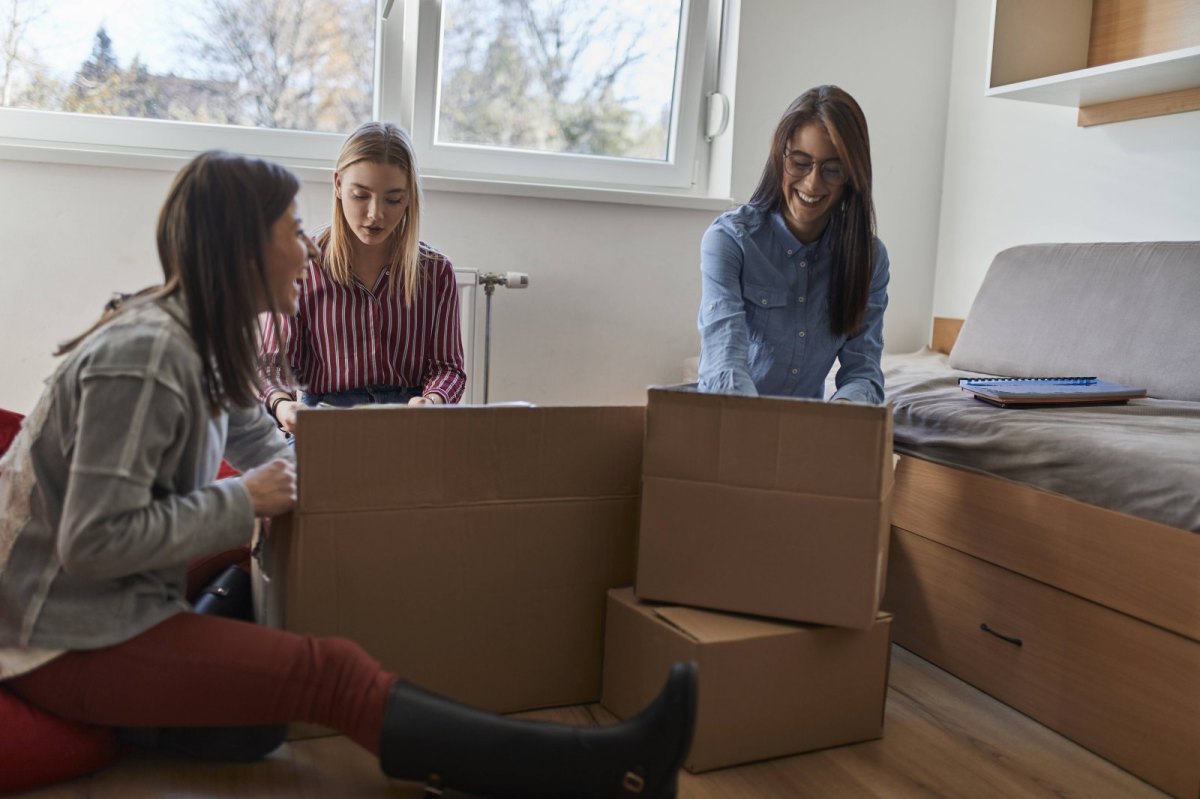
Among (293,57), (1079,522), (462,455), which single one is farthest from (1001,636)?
(293,57)

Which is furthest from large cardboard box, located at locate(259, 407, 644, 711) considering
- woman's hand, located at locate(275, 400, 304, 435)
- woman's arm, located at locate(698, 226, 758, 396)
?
woman's hand, located at locate(275, 400, 304, 435)

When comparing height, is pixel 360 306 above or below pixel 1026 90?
below

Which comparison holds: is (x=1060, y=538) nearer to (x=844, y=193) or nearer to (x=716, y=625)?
(x=716, y=625)

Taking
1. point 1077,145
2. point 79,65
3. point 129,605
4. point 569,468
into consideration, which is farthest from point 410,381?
point 1077,145

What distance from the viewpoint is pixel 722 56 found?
102 inches

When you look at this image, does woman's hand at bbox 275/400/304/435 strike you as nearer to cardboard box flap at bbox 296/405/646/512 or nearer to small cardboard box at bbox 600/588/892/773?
cardboard box flap at bbox 296/405/646/512

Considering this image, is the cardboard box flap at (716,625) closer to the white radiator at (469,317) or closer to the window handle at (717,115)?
the white radiator at (469,317)

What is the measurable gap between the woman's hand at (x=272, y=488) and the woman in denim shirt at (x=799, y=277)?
2.26ft

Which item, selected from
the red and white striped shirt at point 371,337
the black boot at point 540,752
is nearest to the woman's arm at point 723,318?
the red and white striped shirt at point 371,337

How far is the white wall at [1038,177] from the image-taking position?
2137 mm

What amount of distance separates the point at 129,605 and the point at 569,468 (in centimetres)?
58

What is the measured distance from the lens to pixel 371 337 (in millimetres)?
1819

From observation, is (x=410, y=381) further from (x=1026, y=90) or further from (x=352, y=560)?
(x=1026, y=90)

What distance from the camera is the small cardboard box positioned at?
1.32m
